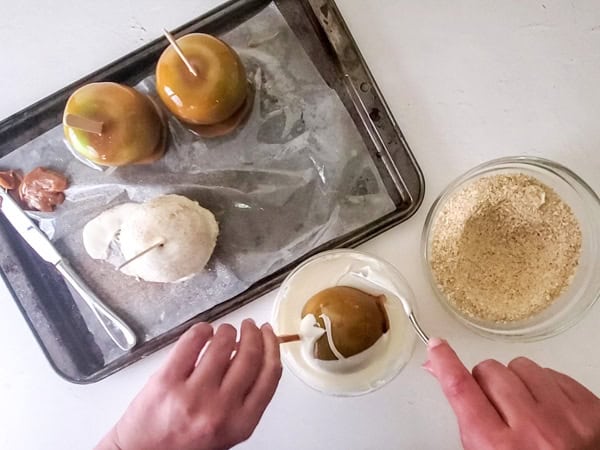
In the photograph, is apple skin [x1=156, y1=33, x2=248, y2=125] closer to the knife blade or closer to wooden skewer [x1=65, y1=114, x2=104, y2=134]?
wooden skewer [x1=65, y1=114, x2=104, y2=134]

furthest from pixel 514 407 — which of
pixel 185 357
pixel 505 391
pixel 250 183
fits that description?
pixel 250 183

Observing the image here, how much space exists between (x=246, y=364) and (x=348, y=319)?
138 millimetres

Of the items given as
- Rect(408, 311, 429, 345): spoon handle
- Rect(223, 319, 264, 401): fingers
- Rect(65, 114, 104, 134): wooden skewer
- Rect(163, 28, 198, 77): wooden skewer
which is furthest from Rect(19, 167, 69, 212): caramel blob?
Rect(408, 311, 429, 345): spoon handle

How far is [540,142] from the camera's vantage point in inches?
32.0

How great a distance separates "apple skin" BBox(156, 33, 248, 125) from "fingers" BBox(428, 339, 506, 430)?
372mm

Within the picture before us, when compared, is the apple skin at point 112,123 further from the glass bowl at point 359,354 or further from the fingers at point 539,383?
the fingers at point 539,383

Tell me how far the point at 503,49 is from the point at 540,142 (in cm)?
12

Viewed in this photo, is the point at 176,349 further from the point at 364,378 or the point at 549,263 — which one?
the point at 549,263

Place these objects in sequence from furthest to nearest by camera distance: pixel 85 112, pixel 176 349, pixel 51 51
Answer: pixel 51 51 → pixel 85 112 → pixel 176 349

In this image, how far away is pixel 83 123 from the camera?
73cm

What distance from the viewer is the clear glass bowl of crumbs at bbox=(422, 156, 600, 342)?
2.52 feet

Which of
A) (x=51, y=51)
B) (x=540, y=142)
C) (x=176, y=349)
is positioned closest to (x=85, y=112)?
(x=51, y=51)

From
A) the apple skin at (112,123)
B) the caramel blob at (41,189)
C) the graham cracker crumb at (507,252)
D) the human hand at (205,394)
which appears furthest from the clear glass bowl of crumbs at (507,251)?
the caramel blob at (41,189)

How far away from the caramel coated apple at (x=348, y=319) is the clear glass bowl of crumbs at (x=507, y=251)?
0.08m
